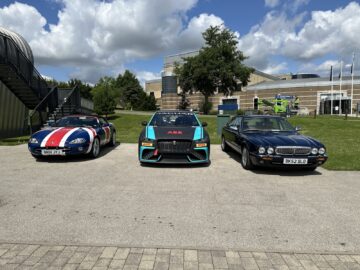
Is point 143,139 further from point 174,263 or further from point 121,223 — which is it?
point 174,263

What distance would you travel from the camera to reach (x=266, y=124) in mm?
8648

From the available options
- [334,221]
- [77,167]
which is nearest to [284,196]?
[334,221]

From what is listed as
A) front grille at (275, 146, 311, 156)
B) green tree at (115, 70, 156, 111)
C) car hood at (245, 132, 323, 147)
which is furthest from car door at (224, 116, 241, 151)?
green tree at (115, 70, 156, 111)

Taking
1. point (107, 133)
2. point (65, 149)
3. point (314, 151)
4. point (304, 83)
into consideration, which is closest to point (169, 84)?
point (304, 83)

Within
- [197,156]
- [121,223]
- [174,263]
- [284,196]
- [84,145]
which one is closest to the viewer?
[174,263]

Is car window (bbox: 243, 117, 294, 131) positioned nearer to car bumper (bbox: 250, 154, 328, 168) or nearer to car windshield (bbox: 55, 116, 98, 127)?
car bumper (bbox: 250, 154, 328, 168)

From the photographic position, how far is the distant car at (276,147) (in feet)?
22.1

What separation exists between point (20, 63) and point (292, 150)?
15.1 metres

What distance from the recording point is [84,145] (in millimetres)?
8422

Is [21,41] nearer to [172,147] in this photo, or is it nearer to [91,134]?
[91,134]

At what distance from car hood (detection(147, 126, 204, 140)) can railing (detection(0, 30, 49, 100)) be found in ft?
35.2

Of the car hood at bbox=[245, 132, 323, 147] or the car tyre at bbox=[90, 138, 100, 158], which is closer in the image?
the car hood at bbox=[245, 132, 323, 147]

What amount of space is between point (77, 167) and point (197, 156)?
3.05 m

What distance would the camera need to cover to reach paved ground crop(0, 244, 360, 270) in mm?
2916
